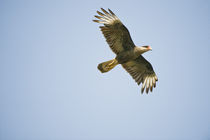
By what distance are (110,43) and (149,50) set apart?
1.37 metres

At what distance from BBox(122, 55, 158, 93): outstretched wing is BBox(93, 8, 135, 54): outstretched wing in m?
1.02

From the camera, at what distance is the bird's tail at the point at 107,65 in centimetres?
797

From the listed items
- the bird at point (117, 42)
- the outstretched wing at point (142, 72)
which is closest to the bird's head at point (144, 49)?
the bird at point (117, 42)

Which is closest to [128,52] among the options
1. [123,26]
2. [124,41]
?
[124,41]

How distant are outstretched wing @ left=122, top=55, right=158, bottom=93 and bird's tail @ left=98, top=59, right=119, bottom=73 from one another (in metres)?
0.99

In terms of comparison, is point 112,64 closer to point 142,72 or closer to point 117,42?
point 117,42

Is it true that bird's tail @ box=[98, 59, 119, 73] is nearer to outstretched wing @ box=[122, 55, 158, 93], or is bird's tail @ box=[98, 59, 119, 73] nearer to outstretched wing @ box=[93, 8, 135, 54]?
outstretched wing @ box=[93, 8, 135, 54]

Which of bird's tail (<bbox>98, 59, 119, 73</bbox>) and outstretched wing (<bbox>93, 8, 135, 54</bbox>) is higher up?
outstretched wing (<bbox>93, 8, 135, 54</bbox>)

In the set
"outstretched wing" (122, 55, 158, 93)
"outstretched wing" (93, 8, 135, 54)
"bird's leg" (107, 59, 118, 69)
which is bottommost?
"outstretched wing" (122, 55, 158, 93)

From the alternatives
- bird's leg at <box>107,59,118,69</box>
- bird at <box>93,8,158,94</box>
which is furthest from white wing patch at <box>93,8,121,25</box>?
bird's leg at <box>107,59,118,69</box>

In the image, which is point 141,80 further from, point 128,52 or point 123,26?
point 123,26

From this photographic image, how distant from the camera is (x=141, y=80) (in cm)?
880

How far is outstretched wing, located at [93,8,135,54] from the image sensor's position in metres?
7.71

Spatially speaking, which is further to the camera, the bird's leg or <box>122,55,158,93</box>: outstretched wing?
<box>122,55,158,93</box>: outstretched wing
